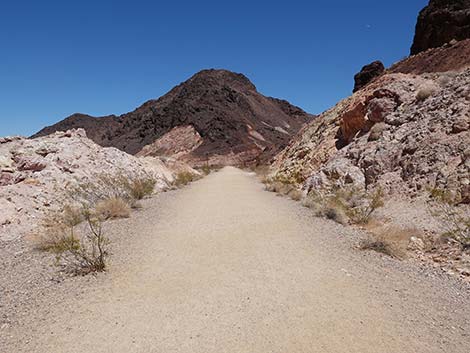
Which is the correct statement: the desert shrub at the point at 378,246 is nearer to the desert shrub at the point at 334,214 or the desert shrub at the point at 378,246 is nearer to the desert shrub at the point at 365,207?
the desert shrub at the point at 365,207

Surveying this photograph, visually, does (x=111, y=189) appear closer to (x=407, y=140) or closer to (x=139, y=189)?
(x=139, y=189)

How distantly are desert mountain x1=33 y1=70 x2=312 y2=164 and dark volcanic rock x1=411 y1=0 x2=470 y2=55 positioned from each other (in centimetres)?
3029

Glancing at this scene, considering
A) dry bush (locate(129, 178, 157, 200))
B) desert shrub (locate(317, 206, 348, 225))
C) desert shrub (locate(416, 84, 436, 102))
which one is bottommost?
desert shrub (locate(317, 206, 348, 225))

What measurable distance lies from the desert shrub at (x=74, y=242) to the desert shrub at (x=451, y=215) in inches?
240

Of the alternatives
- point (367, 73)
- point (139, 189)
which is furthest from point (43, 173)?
point (367, 73)

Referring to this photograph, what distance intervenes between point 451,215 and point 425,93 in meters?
7.76

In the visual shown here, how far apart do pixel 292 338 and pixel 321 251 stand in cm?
327

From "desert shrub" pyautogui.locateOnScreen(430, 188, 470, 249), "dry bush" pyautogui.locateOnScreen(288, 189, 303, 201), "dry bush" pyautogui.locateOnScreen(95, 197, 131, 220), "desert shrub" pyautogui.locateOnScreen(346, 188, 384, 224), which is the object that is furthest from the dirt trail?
"dry bush" pyautogui.locateOnScreen(288, 189, 303, 201)

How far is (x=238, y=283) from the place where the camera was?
17.6ft

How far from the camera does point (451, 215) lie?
777cm

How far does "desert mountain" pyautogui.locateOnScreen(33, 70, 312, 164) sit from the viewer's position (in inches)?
→ 2972

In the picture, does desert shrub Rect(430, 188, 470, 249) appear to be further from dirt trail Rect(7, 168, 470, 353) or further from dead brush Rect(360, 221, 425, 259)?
dirt trail Rect(7, 168, 470, 353)

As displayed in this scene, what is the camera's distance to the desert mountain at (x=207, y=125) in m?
75.5

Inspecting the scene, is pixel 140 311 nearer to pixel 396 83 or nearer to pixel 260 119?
pixel 396 83
